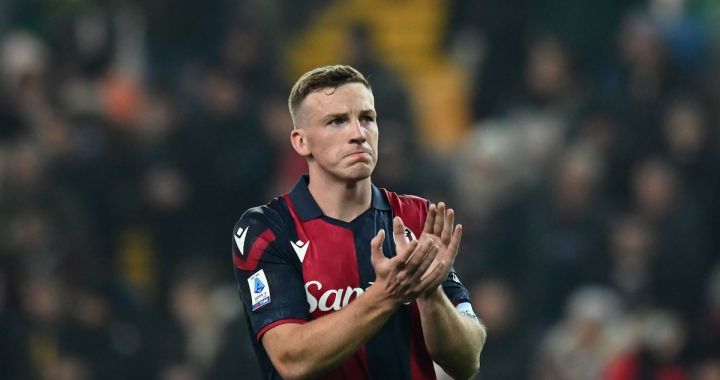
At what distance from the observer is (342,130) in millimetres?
4324

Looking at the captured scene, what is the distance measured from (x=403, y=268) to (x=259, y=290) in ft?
1.80

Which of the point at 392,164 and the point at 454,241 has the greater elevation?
the point at 454,241

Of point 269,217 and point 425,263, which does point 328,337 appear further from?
point 269,217

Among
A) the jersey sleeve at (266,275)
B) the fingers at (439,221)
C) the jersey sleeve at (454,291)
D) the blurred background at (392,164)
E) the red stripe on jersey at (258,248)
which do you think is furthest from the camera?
the blurred background at (392,164)

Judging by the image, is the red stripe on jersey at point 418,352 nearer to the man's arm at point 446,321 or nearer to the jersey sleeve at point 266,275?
the man's arm at point 446,321

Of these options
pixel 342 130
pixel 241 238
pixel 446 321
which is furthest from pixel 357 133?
pixel 446 321

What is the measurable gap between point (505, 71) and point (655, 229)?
1.93 metres

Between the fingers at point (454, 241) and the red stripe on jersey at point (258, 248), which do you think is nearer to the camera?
the fingers at point (454, 241)

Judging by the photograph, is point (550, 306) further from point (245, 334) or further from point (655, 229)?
point (245, 334)

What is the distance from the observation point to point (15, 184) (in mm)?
10492

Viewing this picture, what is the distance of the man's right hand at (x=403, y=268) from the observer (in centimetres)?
397

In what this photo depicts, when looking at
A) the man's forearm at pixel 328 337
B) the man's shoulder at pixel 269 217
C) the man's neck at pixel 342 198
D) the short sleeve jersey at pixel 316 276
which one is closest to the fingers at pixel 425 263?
the man's forearm at pixel 328 337

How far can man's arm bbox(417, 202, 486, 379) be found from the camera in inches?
161

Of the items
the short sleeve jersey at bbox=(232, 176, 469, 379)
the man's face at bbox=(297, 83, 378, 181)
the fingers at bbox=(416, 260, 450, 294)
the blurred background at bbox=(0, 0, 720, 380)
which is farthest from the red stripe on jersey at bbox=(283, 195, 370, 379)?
the blurred background at bbox=(0, 0, 720, 380)
